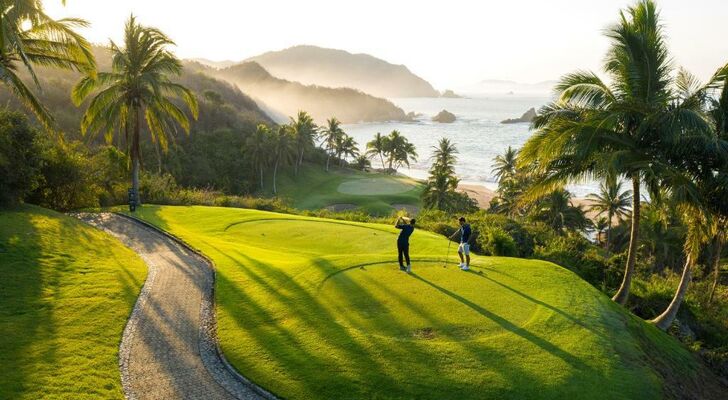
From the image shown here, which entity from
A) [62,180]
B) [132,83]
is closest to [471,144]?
[132,83]

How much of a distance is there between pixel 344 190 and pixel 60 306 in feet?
190

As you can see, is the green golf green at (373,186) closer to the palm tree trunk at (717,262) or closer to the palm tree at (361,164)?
the palm tree at (361,164)

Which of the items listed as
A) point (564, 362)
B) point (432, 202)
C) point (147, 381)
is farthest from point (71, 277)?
point (432, 202)

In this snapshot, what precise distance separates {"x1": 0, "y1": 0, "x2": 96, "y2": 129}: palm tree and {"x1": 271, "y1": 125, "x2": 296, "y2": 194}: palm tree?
183 feet

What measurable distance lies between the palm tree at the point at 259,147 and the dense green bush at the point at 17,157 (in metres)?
53.8

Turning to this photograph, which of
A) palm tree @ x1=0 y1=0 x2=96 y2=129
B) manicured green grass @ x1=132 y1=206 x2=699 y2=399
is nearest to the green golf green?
palm tree @ x1=0 y1=0 x2=96 y2=129

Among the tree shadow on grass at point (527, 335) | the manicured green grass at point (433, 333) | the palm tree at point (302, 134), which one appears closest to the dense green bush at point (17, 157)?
the manicured green grass at point (433, 333)

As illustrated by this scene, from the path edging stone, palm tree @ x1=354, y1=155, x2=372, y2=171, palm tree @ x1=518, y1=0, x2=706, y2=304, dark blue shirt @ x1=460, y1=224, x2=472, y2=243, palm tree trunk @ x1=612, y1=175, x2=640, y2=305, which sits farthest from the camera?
palm tree @ x1=354, y1=155, x2=372, y2=171

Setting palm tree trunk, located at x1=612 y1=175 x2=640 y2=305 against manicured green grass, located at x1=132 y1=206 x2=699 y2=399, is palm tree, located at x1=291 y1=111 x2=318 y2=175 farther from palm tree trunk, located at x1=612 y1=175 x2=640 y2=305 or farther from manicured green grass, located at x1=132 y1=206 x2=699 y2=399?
palm tree trunk, located at x1=612 y1=175 x2=640 y2=305

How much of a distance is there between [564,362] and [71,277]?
15.0 meters

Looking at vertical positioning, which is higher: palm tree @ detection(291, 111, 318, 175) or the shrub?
palm tree @ detection(291, 111, 318, 175)

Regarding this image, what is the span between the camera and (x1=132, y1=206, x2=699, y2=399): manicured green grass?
1034 centimetres

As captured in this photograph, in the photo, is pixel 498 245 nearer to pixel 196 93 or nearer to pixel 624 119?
pixel 624 119

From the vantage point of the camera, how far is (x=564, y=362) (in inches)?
433
